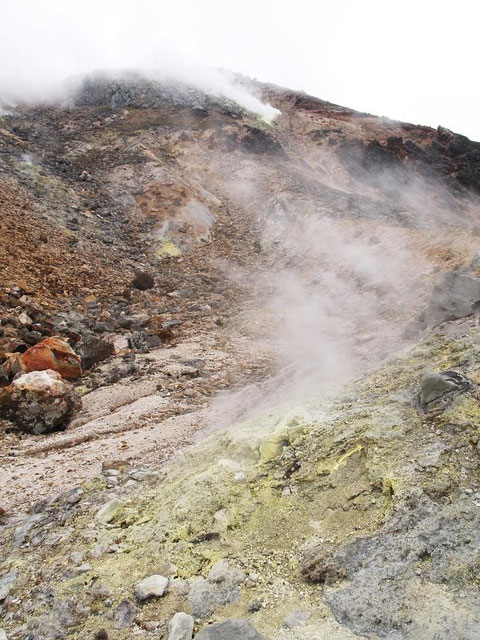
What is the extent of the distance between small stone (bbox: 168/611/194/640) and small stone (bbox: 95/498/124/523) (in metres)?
1.53

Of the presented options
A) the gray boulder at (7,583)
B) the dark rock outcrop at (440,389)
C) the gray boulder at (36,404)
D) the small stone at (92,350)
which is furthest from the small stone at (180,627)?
the small stone at (92,350)

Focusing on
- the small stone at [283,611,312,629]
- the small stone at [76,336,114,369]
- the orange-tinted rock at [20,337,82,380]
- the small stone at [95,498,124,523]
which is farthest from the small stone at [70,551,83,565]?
the small stone at [76,336,114,369]

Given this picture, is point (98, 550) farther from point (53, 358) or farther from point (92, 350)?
point (92, 350)

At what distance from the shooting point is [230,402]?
7836 millimetres

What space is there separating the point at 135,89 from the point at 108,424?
26.0m

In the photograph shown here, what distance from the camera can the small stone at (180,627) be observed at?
9.75ft

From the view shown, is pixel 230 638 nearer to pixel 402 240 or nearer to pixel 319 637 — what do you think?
pixel 319 637

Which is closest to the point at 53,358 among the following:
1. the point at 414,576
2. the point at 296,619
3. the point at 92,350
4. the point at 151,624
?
the point at 92,350

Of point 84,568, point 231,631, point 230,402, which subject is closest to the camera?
point 231,631

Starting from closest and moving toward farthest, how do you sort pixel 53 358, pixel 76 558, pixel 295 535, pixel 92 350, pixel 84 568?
pixel 295 535, pixel 84 568, pixel 76 558, pixel 53 358, pixel 92 350

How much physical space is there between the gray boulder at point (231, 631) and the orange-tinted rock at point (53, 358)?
20.9 feet

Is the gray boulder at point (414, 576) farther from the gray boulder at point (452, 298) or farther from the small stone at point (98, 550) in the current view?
the gray boulder at point (452, 298)

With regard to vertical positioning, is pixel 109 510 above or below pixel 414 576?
below

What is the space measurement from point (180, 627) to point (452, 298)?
647cm
